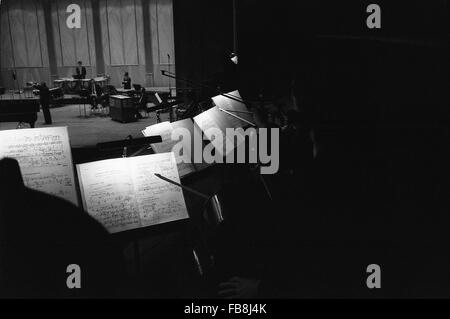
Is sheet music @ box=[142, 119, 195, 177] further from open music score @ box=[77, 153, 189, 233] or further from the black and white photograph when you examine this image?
open music score @ box=[77, 153, 189, 233]

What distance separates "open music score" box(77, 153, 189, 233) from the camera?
193 cm

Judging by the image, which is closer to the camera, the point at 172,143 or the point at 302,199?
the point at 302,199

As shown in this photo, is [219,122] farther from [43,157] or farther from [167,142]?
[43,157]

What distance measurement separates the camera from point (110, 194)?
1.96 metres

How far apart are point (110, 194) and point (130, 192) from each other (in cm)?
10

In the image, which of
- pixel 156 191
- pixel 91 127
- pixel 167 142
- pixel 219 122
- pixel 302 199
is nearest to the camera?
pixel 302 199

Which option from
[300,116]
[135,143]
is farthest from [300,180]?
[135,143]

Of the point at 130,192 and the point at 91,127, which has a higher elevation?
the point at 130,192

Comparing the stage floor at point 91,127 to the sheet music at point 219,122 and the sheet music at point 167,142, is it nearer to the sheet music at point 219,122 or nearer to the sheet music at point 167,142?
the sheet music at point 219,122

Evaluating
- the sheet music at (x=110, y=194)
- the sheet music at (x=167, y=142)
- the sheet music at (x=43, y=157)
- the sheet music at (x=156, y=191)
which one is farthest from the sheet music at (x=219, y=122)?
the sheet music at (x=43, y=157)

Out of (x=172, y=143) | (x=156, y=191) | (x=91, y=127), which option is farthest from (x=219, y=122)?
(x=91, y=127)

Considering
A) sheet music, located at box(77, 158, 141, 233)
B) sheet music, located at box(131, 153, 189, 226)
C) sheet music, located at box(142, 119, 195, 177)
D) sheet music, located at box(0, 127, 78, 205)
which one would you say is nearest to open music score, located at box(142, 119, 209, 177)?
sheet music, located at box(142, 119, 195, 177)

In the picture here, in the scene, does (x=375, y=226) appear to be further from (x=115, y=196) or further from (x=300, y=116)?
(x=115, y=196)

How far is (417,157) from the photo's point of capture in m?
1.80
